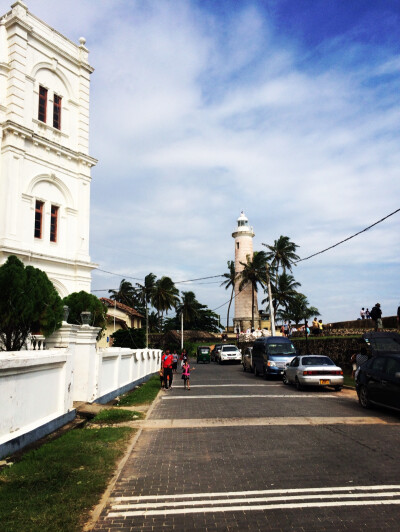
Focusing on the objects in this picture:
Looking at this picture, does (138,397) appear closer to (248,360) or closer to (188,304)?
(248,360)

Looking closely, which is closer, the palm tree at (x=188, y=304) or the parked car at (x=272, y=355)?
the parked car at (x=272, y=355)

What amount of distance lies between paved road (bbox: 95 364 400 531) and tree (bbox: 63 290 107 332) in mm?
9313

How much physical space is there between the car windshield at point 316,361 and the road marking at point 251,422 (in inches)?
253

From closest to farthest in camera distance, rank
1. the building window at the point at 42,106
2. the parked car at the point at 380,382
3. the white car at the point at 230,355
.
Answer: the parked car at the point at 380,382 < the building window at the point at 42,106 < the white car at the point at 230,355

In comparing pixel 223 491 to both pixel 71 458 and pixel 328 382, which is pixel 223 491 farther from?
pixel 328 382

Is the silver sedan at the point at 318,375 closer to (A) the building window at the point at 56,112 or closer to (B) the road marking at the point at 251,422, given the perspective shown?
(B) the road marking at the point at 251,422

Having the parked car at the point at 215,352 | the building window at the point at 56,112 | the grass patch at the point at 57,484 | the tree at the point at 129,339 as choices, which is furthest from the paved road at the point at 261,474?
the parked car at the point at 215,352

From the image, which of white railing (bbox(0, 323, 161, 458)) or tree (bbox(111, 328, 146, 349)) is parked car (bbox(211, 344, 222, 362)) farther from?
white railing (bbox(0, 323, 161, 458))

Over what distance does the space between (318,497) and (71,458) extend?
359 cm

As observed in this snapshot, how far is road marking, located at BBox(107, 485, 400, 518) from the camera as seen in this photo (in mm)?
5047

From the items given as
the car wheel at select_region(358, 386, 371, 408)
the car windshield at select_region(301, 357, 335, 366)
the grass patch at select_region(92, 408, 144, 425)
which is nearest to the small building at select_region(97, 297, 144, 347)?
the car windshield at select_region(301, 357, 335, 366)

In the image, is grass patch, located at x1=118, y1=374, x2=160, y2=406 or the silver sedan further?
the silver sedan

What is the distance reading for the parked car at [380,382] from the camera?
10.9 meters

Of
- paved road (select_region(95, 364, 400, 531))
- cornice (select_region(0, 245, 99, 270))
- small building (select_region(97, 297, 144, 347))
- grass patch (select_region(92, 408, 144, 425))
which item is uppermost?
cornice (select_region(0, 245, 99, 270))
